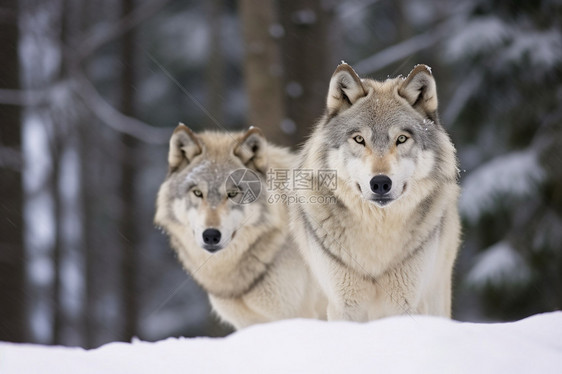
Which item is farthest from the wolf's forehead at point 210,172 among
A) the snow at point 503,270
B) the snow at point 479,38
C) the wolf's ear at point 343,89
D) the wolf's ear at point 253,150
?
the snow at point 479,38

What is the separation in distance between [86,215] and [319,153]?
35.4 feet

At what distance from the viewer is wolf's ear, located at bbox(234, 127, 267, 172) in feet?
17.1

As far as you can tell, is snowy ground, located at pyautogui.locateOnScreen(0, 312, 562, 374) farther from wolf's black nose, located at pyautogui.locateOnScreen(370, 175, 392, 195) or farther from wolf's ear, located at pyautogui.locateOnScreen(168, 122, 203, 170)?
wolf's ear, located at pyautogui.locateOnScreen(168, 122, 203, 170)

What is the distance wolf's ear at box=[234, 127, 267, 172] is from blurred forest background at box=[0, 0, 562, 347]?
0.64 metres

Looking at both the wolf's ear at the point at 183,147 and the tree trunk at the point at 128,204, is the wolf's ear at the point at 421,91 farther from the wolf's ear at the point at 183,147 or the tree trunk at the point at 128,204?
the tree trunk at the point at 128,204

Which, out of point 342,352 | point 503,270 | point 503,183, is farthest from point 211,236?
point 503,183

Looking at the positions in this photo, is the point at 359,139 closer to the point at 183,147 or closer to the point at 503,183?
the point at 183,147

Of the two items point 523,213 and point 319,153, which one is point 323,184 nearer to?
point 319,153

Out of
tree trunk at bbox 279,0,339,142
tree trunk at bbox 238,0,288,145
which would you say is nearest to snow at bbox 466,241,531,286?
tree trunk at bbox 279,0,339,142

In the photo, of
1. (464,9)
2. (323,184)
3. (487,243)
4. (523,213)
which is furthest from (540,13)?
(323,184)

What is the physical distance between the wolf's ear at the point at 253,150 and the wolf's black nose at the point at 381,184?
1764mm

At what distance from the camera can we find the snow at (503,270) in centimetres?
909

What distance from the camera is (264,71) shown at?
7.09 metres

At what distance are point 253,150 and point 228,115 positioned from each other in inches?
443
